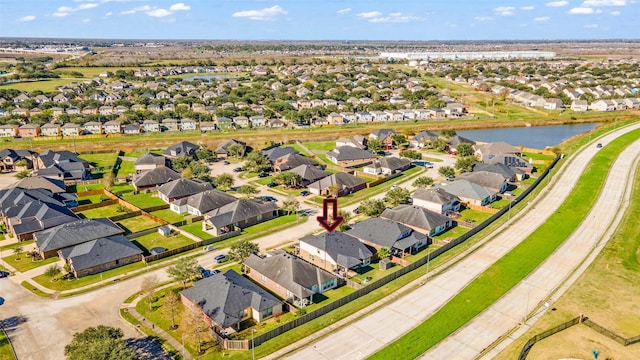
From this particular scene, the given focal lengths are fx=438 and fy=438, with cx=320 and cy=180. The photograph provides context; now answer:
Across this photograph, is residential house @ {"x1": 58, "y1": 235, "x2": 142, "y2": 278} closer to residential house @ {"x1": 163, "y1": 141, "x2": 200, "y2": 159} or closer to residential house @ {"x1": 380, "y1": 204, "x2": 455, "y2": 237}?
residential house @ {"x1": 380, "y1": 204, "x2": 455, "y2": 237}

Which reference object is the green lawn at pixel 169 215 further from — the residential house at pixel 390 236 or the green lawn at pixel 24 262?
the residential house at pixel 390 236

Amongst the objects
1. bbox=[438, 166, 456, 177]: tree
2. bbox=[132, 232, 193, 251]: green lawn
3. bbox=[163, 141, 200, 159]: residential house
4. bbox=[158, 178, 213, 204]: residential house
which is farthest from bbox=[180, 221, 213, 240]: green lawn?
bbox=[438, 166, 456, 177]: tree

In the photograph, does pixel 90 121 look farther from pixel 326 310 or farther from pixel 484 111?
pixel 484 111

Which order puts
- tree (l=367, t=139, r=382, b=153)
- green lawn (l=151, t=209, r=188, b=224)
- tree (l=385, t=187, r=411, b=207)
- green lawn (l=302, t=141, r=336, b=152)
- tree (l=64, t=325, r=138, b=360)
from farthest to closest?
green lawn (l=302, t=141, r=336, b=152) < tree (l=367, t=139, r=382, b=153) < tree (l=385, t=187, r=411, b=207) < green lawn (l=151, t=209, r=188, b=224) < tree (l=64, t=325, r=138, b=360)

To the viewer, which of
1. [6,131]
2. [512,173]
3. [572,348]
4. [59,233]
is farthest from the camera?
[6,131]

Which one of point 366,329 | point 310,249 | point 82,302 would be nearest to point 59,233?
point 82,302

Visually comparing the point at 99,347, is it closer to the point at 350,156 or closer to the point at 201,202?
the point at 201,202

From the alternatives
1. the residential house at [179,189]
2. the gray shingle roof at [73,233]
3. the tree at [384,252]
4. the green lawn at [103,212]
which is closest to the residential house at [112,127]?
the residential house at [179,189]
